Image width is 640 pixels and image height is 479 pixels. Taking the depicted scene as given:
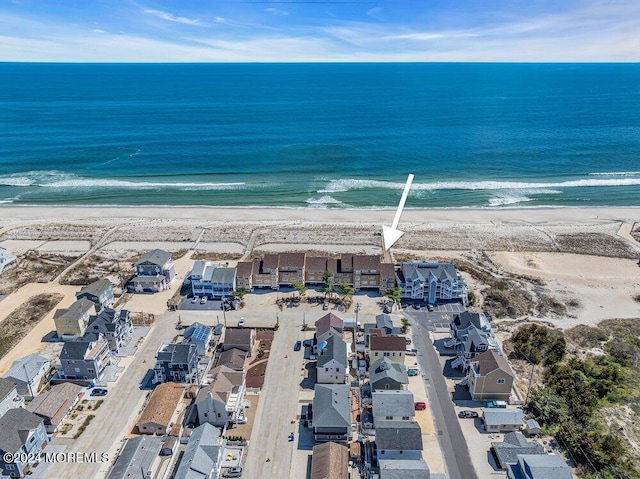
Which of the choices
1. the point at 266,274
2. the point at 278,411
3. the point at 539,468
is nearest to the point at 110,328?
the point at 266,274

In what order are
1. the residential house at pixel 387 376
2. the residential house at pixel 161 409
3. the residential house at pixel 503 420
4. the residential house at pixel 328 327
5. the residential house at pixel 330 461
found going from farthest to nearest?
the residential house at pixel 328 327 → the residential house at pixel 387 376 → the residential house at pixel 503 420 → the residential house at pixel 161 409 → the residential house at pixel 330 461

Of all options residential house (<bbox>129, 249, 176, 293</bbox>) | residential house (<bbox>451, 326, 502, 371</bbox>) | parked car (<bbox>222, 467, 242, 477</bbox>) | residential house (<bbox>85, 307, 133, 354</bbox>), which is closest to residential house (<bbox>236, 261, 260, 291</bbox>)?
residential house (<bbox>129, 249, 176, 293</bbox>)

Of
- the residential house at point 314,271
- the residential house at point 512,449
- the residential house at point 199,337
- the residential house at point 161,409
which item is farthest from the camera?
the residential house at point 314,271

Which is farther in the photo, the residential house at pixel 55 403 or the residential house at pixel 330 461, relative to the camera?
the residential house at pixel 55 403

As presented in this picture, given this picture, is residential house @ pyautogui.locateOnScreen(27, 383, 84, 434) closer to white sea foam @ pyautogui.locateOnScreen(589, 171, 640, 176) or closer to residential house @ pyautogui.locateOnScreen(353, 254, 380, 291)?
residential house @ pyautogui.locateOnScreen(353, 254, 380, 291)

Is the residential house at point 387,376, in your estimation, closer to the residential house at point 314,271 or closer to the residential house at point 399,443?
the residential house at point 399,443

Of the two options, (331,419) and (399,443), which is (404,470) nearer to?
(399,443)

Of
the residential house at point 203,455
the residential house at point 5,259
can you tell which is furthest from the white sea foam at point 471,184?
the residential house at point 203,455
